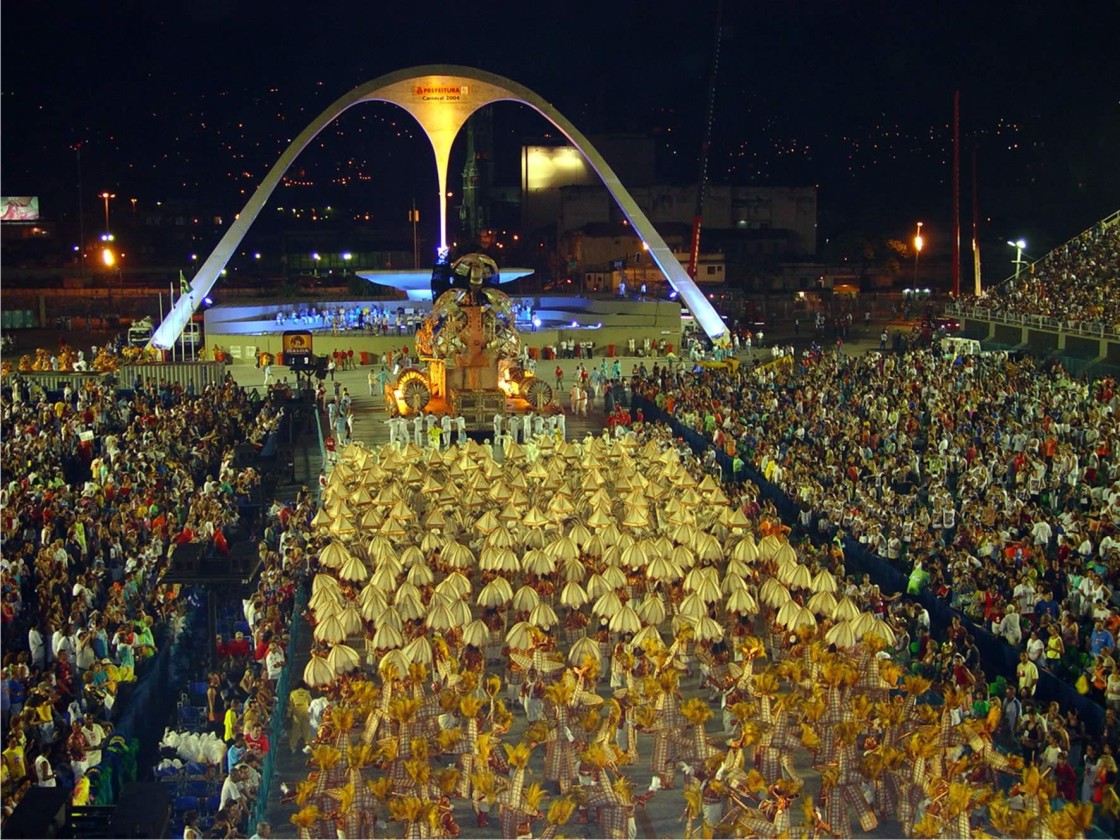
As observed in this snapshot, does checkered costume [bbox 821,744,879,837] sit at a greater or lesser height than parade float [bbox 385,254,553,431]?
lesser

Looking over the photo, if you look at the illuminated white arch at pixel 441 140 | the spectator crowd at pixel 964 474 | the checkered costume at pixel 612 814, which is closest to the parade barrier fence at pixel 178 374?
the illuminated white arch at pixel 441 140

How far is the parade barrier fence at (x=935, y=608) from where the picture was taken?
13062mm

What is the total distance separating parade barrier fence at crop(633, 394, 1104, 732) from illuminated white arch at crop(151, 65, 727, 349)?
20.6 m

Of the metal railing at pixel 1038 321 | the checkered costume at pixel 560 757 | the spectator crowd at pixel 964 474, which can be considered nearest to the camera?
the checkered costume at pixel 560 757

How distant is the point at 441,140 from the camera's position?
5525 centimetres

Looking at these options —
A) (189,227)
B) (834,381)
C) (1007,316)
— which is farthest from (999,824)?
(189,227)

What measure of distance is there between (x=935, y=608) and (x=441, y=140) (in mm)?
42191

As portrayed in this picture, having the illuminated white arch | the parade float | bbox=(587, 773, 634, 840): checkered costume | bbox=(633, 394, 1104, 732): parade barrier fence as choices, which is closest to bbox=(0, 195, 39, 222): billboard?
the illuminated white arch

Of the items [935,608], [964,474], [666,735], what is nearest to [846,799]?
[666,735]

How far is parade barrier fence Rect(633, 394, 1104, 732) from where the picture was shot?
13.1 meters

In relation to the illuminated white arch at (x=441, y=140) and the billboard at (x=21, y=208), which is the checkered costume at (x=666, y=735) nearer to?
the illuminated white arch at (x=441, y=140)

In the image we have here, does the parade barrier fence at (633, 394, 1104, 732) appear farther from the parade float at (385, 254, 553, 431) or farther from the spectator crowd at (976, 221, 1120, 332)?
the spectator crowd at (976, 221, 1120, 332)

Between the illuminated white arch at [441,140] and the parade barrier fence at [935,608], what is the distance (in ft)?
67.6

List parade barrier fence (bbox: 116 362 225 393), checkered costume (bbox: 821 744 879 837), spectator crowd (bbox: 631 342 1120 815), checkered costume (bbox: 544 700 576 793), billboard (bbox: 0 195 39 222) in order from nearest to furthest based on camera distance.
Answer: checkered costume (bbox: 821 744 879 837)
checkered costume (bbox: 544 700 576 793)
spectator crowd (bbox: 631 342 1120 815)
parade barrier fence (bbox: 116 362 225 393)
billboard (bbox: 0 195 39 222)
